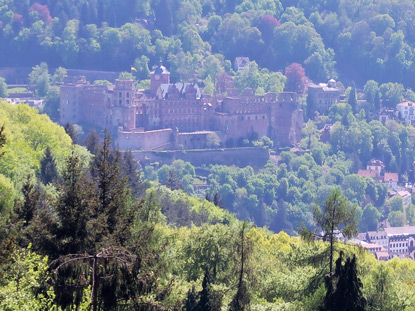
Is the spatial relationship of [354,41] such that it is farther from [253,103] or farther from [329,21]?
[253,103]

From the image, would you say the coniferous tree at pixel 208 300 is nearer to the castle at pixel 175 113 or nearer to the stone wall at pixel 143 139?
the stone wall at pixel 143 139

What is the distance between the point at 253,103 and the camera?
120 metres

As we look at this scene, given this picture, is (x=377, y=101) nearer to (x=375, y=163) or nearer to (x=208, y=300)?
(x=375, y=163)

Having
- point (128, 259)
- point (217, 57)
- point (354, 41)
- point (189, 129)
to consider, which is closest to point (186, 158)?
point (189, 129)

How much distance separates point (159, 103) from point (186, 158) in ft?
20.1

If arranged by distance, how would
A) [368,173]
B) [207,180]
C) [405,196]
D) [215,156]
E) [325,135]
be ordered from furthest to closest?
[325,135], [368,173], [405,196], [215,156], [207,180]

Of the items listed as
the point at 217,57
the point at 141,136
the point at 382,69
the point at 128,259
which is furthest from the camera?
the point at 382,69

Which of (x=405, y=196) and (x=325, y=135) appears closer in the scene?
(x=405, y=196)

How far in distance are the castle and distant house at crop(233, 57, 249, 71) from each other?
16.1 meters

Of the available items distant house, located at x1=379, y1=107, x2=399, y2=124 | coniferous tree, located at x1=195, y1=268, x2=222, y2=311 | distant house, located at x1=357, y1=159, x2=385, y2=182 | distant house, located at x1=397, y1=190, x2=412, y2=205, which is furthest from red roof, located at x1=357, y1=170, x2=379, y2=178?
coniferous tree, located at x1=195, y1=268, x2=222, y2=311

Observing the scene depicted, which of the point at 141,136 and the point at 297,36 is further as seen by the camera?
the point at 297,36

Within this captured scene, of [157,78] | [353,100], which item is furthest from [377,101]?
[157,78]

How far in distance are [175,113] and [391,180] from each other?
23441 millimetres

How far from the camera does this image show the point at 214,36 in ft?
493
